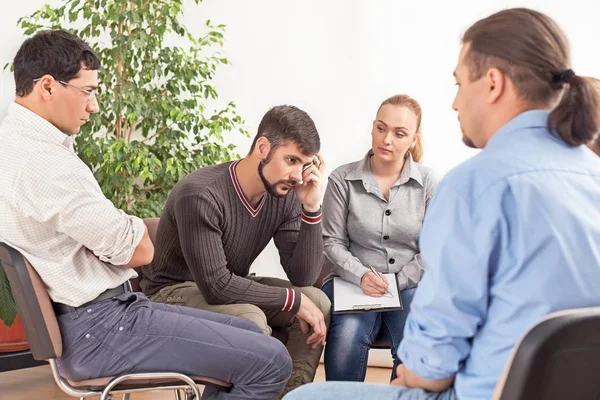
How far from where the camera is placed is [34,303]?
6.11 feet

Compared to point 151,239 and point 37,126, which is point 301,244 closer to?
point 151,239

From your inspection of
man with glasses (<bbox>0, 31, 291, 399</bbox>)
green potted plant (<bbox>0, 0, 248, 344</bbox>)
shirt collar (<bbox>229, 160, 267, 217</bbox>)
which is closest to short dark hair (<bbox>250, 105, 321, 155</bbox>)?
shirt collar (<bbox>229, 160, 267, 217</bbox>)

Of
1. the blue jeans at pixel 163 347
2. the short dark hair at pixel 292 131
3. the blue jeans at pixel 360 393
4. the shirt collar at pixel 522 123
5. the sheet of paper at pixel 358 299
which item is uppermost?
the shirt collar at pixel 522 123

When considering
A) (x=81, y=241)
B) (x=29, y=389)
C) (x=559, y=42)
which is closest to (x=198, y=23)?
(x=29, y=389)

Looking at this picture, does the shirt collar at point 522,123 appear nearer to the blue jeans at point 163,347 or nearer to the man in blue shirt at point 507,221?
the man in blue shirt at point 507,221

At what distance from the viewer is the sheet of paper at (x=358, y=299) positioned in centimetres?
268

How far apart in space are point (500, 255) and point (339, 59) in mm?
3597

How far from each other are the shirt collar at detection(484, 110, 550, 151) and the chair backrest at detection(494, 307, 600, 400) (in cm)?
31

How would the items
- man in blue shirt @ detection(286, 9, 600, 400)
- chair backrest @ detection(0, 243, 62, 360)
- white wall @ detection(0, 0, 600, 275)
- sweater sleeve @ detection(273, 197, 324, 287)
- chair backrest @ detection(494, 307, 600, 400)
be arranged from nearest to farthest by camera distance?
1. chair backrest @ detection(494, 307, 600, 400)
2. man in blue shirt @ detection(286, 9, 600, 400)
3. chair backrest @ detection(0, 243, 62, 360)
4. sweater sleeve @ detection(273, 197, 324, 287)
5. white wall @ detection(0, 0, 600, 275)

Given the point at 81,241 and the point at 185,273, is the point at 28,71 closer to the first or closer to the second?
the point at 81,241

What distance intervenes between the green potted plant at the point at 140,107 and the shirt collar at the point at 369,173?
1365 mm

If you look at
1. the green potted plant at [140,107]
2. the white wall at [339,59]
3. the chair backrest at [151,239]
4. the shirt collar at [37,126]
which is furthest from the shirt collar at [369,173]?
the white wall at [339,59]

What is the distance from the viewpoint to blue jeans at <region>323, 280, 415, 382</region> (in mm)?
2688

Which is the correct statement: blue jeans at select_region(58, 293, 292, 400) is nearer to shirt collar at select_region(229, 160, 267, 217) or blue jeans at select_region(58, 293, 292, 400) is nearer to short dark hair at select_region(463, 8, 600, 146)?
shirt collar at select_region(229, 160, 267, 217)
